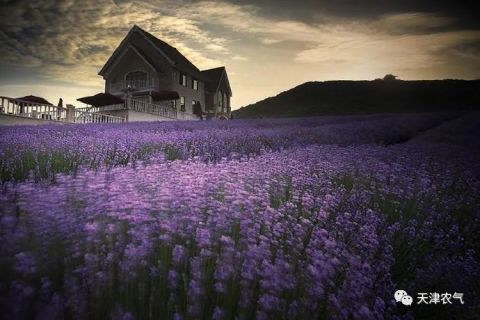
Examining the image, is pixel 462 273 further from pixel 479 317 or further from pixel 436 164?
pixel 436 164

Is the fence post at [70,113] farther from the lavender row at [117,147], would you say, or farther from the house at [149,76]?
the lavender row at [117,147]

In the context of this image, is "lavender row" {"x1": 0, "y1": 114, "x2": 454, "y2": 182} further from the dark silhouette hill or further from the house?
the dark silhouette hill

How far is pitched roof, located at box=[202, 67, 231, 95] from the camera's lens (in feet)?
126

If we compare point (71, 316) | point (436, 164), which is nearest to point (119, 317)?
point (71, 316)

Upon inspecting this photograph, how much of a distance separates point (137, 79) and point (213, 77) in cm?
1157

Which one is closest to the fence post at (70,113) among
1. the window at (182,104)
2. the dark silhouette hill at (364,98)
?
the window at (182,104)

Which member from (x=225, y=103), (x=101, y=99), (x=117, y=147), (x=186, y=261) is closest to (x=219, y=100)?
(x=225, y=103)

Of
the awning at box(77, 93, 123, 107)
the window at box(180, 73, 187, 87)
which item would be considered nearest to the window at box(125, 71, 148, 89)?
the window at box(180, 73, 187, 87)

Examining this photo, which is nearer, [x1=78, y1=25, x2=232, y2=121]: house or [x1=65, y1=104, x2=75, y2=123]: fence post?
[x1=65, y1=104, x2=75, y2=123]: fence post

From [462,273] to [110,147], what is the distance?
5.39m

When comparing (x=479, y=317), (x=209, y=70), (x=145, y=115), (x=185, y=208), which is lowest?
(x=479, y=317)

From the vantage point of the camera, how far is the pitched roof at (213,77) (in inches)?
1507

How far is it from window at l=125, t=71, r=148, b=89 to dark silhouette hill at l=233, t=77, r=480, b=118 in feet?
67.8

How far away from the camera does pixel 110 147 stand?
19.0ft
